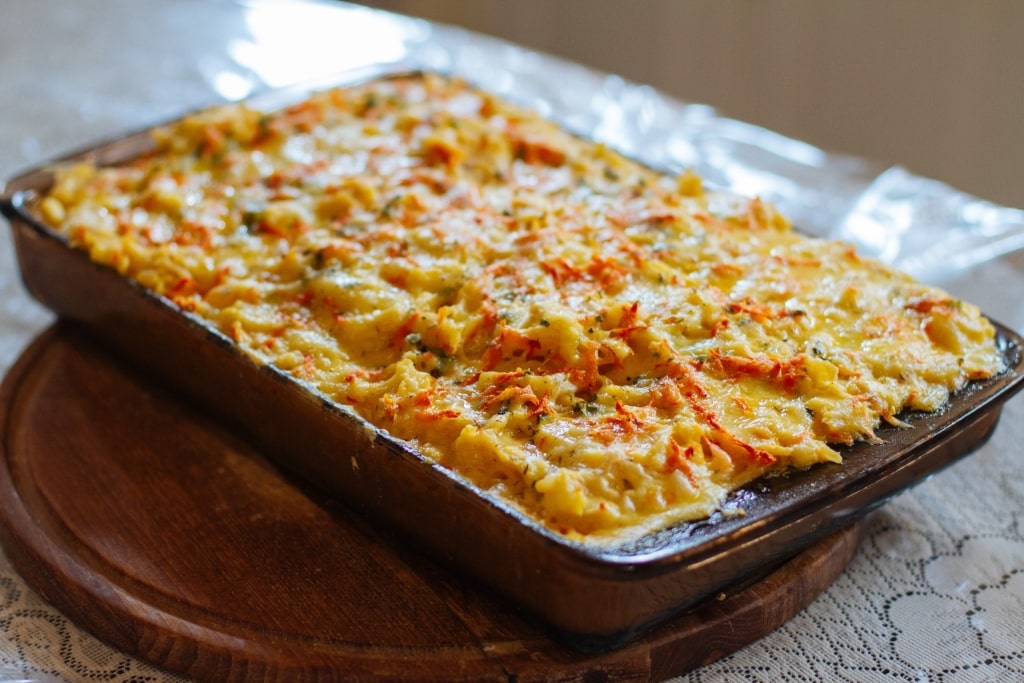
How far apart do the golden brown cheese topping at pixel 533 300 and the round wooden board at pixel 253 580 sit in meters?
0.28

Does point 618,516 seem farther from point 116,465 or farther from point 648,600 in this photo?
point 116,465

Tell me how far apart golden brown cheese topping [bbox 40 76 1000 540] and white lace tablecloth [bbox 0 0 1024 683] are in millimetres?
419

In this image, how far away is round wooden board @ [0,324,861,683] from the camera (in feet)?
6.88

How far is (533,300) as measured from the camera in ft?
8.39

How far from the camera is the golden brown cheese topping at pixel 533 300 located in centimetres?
214

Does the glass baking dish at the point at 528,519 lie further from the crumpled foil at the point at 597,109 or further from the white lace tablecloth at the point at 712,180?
the crumpled foil at the point at 597,109

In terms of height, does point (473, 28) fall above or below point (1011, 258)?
below

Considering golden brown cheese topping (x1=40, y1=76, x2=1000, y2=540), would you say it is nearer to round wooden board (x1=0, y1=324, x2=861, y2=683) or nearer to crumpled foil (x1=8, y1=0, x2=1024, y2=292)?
round wooden board (x1=0, y1=324, x2=861, y2=683)

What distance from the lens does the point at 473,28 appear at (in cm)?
740

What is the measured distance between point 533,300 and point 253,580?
0.83 m

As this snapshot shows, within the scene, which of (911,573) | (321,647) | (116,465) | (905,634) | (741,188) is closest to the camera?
(321,647)

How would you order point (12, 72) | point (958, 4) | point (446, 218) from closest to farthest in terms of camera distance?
point (446, 218), point (12, 72), point (958, 4)

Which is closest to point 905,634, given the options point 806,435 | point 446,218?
point 806,435

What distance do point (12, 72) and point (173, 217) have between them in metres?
2.20
